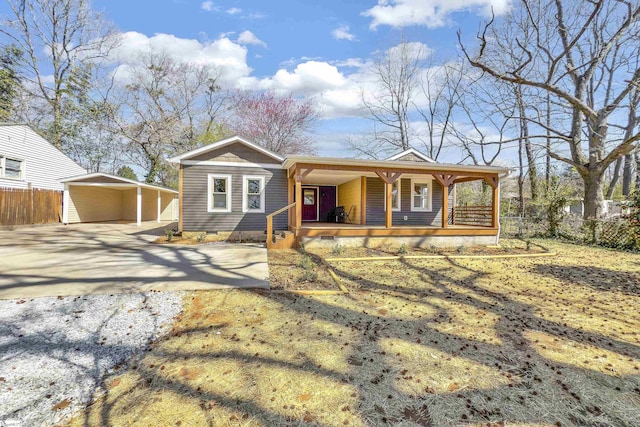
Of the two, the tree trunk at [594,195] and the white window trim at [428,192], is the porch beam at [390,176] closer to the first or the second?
the white window trim at [428,192]

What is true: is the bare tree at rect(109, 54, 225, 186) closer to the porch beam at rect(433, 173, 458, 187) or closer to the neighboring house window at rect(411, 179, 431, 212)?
the neighboring house window at rect(411, 179, 431, 212)

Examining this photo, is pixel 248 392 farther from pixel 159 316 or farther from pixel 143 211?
pixel 143 211

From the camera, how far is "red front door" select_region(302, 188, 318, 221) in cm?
1517

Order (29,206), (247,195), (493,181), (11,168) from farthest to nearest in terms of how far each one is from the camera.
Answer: (11,168)
(29,206)
(247,195)
(493,181)

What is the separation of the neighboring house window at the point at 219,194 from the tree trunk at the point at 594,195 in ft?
48.3

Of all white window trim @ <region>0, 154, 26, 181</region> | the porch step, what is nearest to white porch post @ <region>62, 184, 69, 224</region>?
white window trim @ <region>0, 154, 26, 181</region>

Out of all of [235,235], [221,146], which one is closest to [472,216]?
[235,235]

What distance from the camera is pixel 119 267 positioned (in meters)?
6.27

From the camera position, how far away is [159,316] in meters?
4.00

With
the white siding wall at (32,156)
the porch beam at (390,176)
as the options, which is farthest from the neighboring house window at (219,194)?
the white siding wall at (32,156)

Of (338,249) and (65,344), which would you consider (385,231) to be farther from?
(65,344)

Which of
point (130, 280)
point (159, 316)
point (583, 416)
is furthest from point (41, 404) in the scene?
point (583, 416)

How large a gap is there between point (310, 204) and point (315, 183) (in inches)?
44.5

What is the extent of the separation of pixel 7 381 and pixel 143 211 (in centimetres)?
2084
